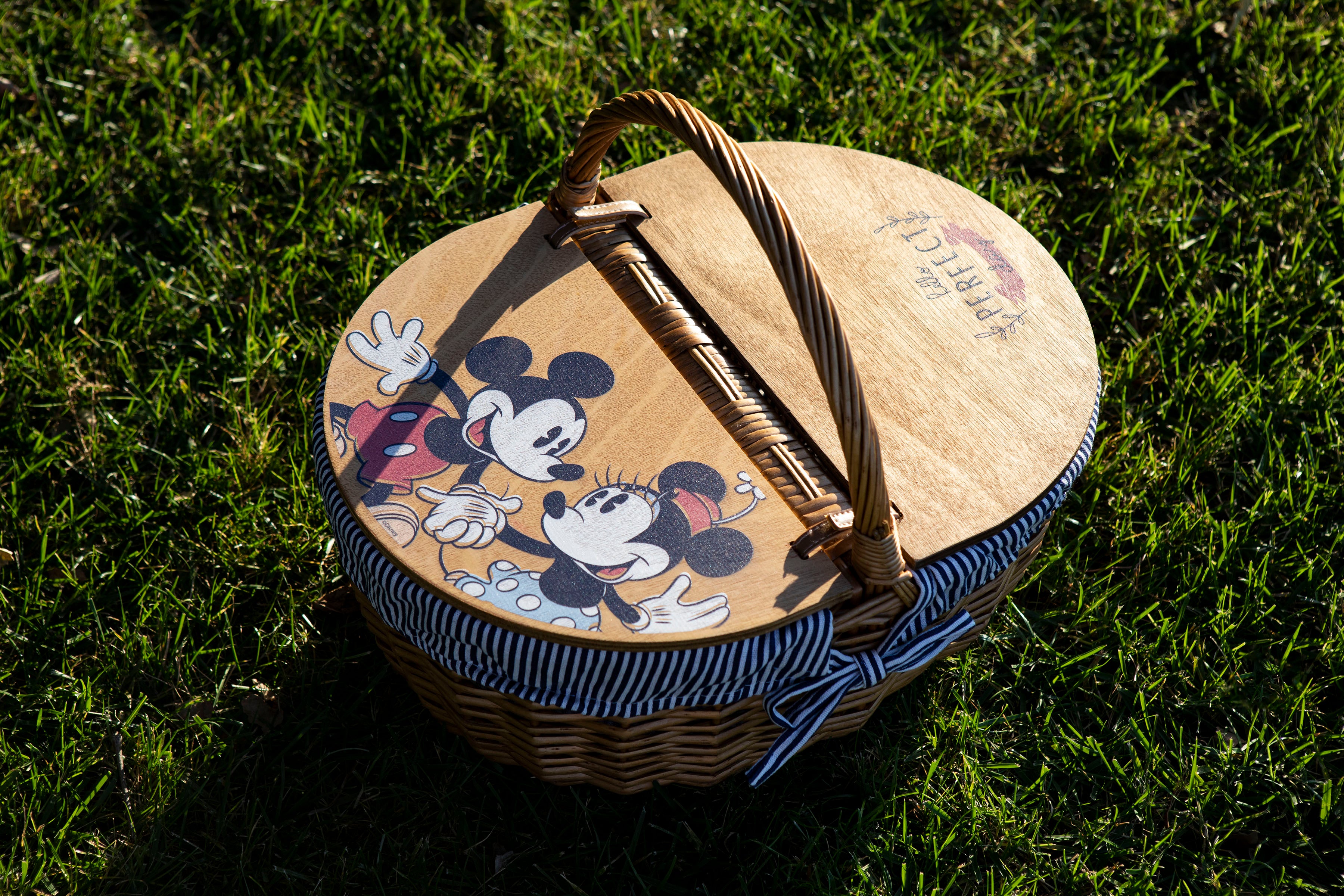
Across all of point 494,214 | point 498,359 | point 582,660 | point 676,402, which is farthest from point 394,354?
point 494,214

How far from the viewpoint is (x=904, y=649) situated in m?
1.81

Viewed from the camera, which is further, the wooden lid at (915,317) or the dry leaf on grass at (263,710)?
the dry leaf on grass at (263,710)

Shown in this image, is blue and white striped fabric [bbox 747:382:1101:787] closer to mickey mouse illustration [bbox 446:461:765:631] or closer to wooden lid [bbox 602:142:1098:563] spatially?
wooden lid [bbox 602:142:1098:563]

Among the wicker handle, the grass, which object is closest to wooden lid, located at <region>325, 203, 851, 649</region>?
the wicker handle

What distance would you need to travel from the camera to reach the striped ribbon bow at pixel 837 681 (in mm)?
1772

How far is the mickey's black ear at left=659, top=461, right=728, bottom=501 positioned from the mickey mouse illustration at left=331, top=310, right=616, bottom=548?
0.14m

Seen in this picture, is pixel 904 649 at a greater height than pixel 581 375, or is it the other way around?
pixel 581 375

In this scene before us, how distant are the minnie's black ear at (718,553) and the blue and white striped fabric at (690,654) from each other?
4.7 inches

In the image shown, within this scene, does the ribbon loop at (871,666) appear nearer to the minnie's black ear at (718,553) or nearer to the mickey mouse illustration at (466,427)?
the minnie's black ear at (718,553)

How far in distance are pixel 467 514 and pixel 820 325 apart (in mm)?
641

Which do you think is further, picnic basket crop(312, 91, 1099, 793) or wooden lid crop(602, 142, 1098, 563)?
wooden lid crop(602, 142, 1098, 563)

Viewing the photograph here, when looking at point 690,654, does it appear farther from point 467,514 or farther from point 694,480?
point 467,514

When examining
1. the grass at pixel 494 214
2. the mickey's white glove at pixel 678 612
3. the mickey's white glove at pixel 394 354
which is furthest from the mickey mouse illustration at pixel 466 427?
the grass at pixel 494 214

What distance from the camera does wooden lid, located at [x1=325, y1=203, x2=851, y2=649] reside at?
5.44 feet
